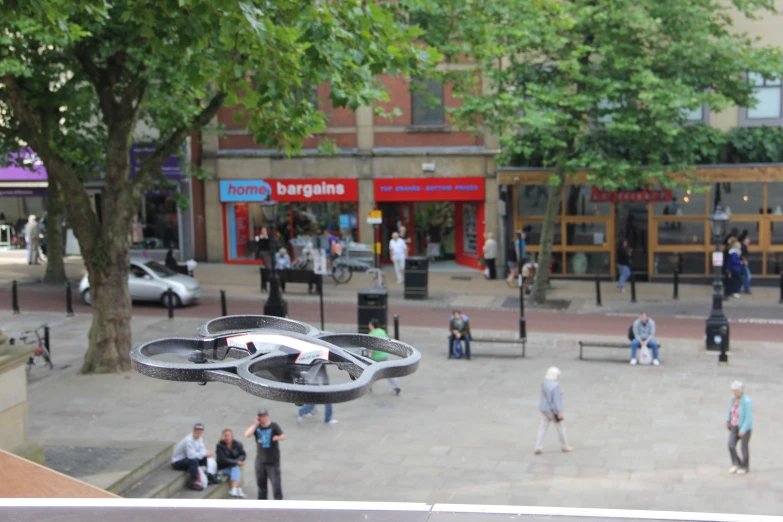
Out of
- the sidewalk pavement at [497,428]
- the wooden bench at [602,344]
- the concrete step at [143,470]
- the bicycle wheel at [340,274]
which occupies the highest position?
the bicycle wheel at [340,274]

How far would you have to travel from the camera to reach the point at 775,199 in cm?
2662

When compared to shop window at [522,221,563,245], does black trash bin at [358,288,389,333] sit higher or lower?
lower

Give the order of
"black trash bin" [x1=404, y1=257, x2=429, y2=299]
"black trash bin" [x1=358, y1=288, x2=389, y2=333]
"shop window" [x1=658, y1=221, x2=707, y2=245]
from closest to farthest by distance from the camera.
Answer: "black trash bin" [x1=358, y1=288, x2=389, y2=333]
"black trash bin" [x1=404, y1=257, x2=429, y2=299]
"shop window" [x1=658, y1=221, x2=707, y2=245]

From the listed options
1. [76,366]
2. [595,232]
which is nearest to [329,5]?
[76,366]

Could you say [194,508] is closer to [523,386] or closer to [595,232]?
[523,386]

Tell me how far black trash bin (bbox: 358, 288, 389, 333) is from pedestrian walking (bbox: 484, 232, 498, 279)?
9061 mm

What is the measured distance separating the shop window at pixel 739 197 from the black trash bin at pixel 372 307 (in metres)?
12.9

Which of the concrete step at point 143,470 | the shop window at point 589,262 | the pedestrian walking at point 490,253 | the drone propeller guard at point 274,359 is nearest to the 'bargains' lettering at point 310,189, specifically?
the pedestrian walking at point 490,253

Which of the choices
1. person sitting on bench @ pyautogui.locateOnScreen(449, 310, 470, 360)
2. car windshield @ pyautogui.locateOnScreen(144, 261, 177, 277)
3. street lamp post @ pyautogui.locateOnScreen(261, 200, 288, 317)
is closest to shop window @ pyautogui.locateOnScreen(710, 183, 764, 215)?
person sitting on bench @ pyautogui.locateOnScreen(449, 310, 470, 360)

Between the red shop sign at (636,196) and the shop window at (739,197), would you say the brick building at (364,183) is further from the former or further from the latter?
the shop window at (739,197)

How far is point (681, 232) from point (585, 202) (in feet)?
10.3

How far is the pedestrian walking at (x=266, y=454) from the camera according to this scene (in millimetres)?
10812

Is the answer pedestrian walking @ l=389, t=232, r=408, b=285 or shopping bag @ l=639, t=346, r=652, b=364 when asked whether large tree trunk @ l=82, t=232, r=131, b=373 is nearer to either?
shopping bag @ l=639, t=346, r=652, b=364

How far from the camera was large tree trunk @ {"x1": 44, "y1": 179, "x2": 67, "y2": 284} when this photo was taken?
82.9 ft
